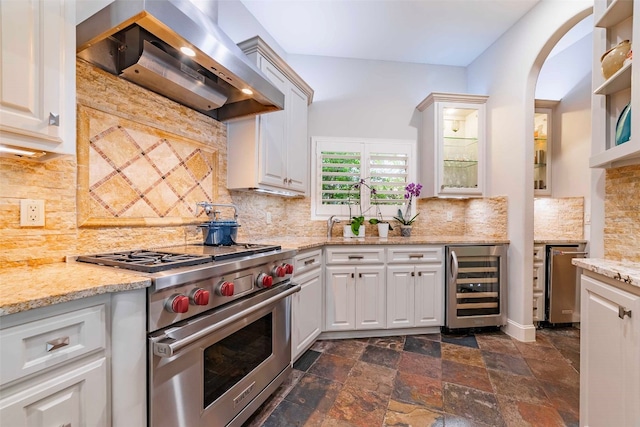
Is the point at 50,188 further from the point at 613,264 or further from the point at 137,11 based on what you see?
the point at 613,264

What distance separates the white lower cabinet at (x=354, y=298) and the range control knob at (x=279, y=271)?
2.73 ft

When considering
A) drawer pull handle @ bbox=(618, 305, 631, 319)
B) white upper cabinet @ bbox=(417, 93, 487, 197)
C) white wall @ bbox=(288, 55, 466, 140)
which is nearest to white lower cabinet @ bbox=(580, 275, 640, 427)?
drawer pull handle @ bbox=(618, 305, 631, 319)

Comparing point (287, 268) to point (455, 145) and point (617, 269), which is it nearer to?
point (617, 269)

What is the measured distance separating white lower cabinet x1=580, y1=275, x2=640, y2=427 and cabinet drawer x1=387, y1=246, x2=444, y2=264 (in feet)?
4.21

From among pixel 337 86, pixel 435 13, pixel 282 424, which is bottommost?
pixel 282 424

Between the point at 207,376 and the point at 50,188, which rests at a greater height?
the point at 50,188

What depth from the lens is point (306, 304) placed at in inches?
87.6

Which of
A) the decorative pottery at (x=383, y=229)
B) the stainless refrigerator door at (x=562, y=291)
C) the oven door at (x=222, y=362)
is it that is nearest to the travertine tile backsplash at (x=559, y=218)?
the stainless refrigerator door at (x=562, y=291)

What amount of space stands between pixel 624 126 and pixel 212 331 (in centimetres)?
214

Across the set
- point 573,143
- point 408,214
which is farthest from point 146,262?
point 573,143

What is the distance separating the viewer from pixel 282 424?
1.54 meters

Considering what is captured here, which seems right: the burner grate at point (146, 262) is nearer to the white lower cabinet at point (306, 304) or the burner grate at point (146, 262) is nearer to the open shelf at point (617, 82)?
the white lower cabinet at point (306, 304)

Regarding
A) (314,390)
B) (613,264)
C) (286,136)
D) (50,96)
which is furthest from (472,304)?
(50,96)

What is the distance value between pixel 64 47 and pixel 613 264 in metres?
2.52
